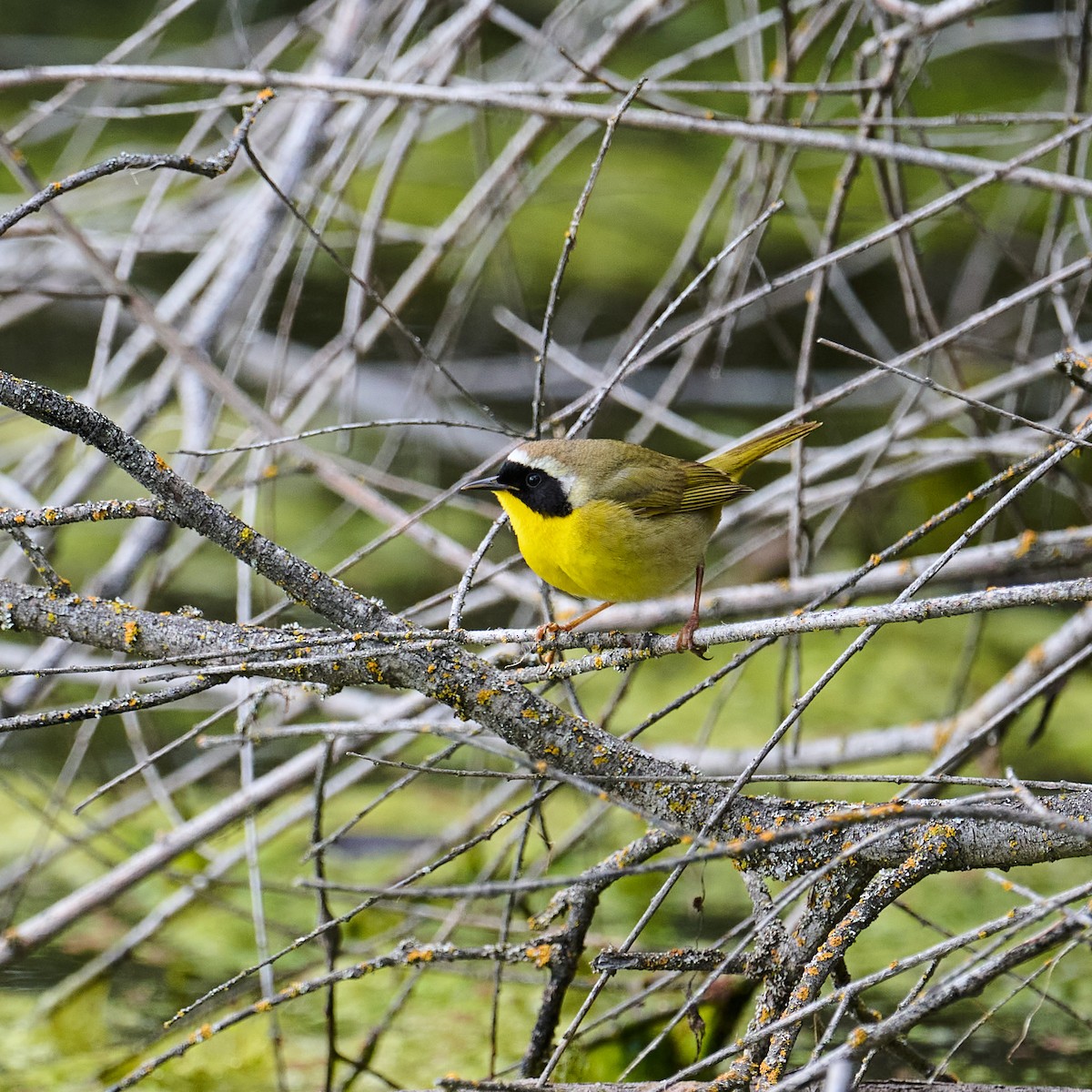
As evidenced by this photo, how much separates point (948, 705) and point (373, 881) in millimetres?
2167

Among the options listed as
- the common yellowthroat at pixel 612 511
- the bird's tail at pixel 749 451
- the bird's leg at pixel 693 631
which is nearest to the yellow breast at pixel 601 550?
the common yellowthroat at pixel 612 511

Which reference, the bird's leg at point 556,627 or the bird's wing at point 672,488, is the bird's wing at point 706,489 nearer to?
the bird's wing at point 672,488

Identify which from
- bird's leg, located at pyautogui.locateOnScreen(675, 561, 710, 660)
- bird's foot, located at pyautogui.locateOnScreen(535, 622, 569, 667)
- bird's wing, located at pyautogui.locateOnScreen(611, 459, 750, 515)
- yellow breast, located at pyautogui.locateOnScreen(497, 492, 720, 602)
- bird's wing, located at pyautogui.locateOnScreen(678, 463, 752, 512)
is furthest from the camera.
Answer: bird's wing, located at pyautogui.locateOnScreen(678, 463, 752, 512)

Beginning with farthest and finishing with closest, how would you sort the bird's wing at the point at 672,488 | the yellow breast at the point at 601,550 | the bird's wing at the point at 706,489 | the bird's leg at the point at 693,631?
the bird's wing at the point at 706,489 → the bird's wing at the point at 672,488 → the yellow breast at the point at 601,550 → the bird's leg at the point at 693,631

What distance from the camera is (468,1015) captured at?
3.27 m

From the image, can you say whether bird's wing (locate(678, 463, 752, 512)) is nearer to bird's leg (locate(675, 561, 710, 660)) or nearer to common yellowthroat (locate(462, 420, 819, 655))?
common yellowthroat (locate(462, 420, 819, 655))

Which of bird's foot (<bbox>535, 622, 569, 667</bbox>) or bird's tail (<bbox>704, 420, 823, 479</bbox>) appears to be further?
bird's tail (<bbox>704, 420, 823, 479</bbox>)

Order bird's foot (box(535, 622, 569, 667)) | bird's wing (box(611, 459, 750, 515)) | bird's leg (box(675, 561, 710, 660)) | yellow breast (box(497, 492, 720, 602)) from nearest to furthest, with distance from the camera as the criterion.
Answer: bird's foot (box(535, 622, 569, 667))
bird's leg (box(675, 561, 710, 660))
yellow breast (box(497, 492, 720, 602))
bird's wing (box(611, 459, 750, 515))

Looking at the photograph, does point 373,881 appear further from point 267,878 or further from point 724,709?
point 724,709

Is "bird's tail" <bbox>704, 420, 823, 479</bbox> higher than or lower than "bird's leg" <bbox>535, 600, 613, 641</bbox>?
higher

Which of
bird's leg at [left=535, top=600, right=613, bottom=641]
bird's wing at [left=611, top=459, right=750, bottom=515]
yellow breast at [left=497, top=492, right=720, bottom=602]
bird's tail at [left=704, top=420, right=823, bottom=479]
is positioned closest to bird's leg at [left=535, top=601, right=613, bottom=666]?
bird's leg at [left=535, top=600, right=613, bottom=641]

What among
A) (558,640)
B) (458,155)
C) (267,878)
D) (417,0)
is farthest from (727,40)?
(458,155)

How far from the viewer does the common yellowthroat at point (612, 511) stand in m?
2.97

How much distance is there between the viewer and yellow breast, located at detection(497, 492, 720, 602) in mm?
2947
